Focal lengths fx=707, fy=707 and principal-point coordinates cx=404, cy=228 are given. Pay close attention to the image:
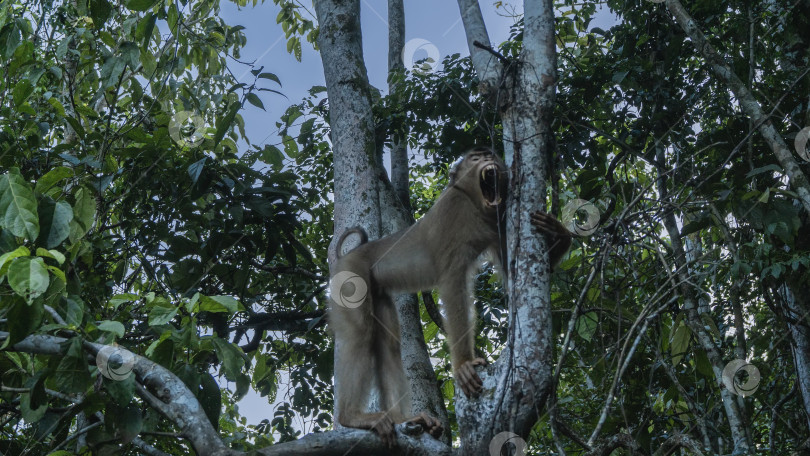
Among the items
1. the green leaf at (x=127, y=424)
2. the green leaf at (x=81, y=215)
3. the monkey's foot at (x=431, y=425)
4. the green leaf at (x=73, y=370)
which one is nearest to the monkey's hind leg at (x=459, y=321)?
the monkey's foot at (x=431, y=425)

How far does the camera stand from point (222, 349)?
350cm

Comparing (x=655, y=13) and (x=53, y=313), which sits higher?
(x=655, y=13)

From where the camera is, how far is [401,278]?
5512mm

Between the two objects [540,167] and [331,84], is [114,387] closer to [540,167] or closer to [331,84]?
[540,167]

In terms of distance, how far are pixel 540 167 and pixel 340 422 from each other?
239 centimetres

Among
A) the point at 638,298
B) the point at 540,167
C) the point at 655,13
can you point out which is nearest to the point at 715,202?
the point at 638,298

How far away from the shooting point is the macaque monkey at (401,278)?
5004 millimetres

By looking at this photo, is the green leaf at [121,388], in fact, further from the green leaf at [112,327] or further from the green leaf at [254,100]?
the green leaf at [254,100]

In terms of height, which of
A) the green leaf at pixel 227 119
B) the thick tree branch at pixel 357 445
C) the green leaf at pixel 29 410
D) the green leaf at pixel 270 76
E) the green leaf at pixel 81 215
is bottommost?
the thick tree branch at pixel 357 445

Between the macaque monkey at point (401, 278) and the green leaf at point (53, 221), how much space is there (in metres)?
2.01

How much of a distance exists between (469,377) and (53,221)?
2.45 metres

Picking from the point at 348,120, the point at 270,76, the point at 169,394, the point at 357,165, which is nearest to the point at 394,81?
the point at 270,76

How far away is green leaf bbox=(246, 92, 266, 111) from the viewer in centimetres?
599

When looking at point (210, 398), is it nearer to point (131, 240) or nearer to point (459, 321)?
point (459, 321)
